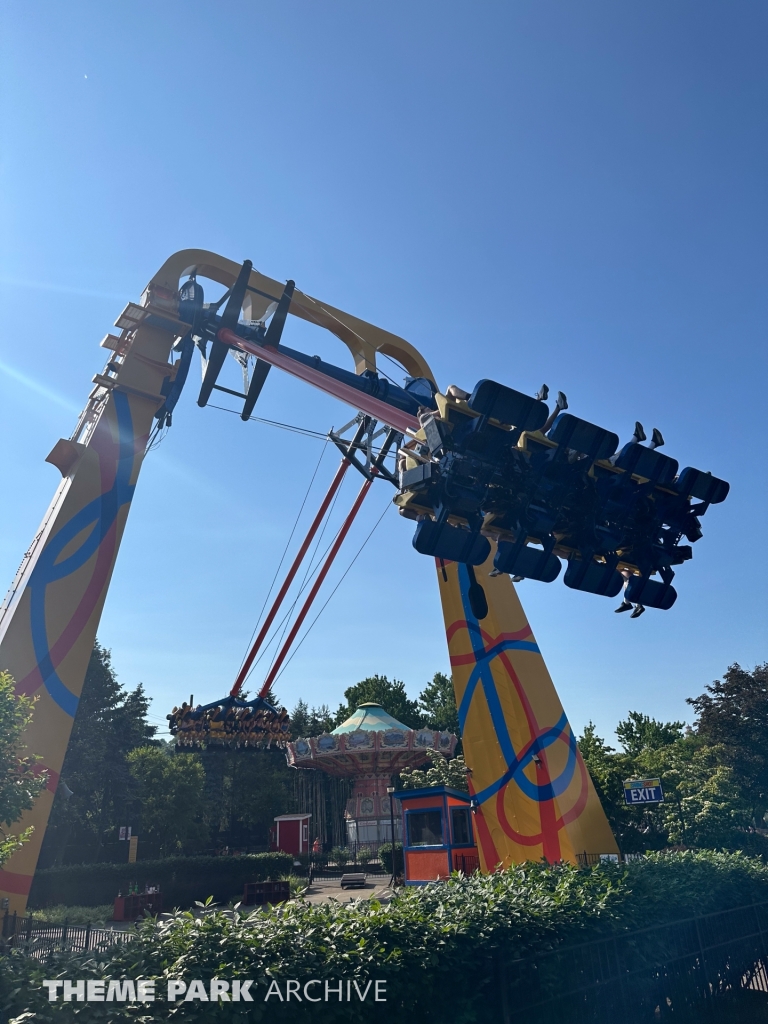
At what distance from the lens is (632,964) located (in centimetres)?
657

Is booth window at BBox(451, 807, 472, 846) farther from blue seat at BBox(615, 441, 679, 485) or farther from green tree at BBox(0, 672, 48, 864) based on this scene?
green tree at BBox(0, 672, 48, 864)

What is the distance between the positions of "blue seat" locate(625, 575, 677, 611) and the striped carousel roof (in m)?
26.9

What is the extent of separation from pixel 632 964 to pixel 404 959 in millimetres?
3201

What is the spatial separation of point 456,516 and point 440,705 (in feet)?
215

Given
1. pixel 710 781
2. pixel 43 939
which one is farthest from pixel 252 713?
pixel 710 781

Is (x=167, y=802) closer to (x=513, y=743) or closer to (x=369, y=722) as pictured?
(x=369, y=722)

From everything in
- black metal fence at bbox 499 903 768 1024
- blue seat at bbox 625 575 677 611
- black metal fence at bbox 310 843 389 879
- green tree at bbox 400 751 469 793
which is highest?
blue seat at bbox 625 575 677 611

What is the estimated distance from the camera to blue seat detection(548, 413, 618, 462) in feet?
25.0

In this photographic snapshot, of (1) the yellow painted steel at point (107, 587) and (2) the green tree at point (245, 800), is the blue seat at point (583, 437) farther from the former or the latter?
(2) the green tree at point (245, 800)

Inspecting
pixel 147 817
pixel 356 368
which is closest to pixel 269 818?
pixel 147 817

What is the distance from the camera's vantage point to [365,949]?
4656 millimetres

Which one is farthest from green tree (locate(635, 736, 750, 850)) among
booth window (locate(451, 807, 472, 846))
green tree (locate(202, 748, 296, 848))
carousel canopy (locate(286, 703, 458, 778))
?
green tree (locate(202, 748, 296, 848))

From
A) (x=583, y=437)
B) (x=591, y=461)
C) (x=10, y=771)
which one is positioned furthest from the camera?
(x=591, y=461)

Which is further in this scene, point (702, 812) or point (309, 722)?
point (309, 722)
